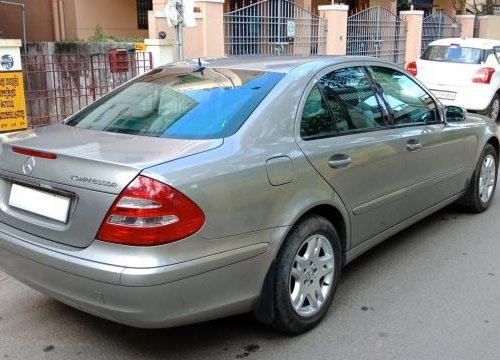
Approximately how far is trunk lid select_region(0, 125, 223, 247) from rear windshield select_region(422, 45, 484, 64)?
9.35 m

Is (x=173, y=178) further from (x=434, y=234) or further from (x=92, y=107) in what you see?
(x=434, y=234)

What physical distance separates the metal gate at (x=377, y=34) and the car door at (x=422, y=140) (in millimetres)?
10092

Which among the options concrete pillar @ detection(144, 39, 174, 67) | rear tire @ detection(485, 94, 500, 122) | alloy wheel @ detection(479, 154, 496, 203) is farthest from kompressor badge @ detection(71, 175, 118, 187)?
rear tire @ detection(485, 94, 500, 122)

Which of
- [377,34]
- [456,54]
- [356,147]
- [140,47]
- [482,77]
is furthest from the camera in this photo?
[377,34]

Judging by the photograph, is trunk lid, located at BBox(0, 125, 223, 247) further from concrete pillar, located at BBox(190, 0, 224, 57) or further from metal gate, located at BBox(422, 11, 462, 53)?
metal gate, located at BBox(422, 11, 462, 53)

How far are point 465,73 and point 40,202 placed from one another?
9.47 metres

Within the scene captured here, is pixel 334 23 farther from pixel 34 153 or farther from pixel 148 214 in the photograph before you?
pixel 148 214

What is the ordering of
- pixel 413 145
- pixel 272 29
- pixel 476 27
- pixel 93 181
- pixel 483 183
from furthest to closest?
1. pixel 476 27
2. pixel 272 29
3. pixel 483 183
4. pixel 413 145
5. pixel 93 181

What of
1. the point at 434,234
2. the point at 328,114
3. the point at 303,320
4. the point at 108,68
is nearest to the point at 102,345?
the point at 303,320

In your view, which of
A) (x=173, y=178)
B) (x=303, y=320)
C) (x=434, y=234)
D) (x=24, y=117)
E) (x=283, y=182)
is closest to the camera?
(x=173, y=178)

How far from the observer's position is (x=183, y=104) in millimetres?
3480

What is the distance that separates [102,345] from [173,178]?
1.19 m

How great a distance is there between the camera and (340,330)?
349 centimetres

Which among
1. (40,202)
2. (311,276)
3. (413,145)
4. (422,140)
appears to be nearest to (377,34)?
(422,140)
